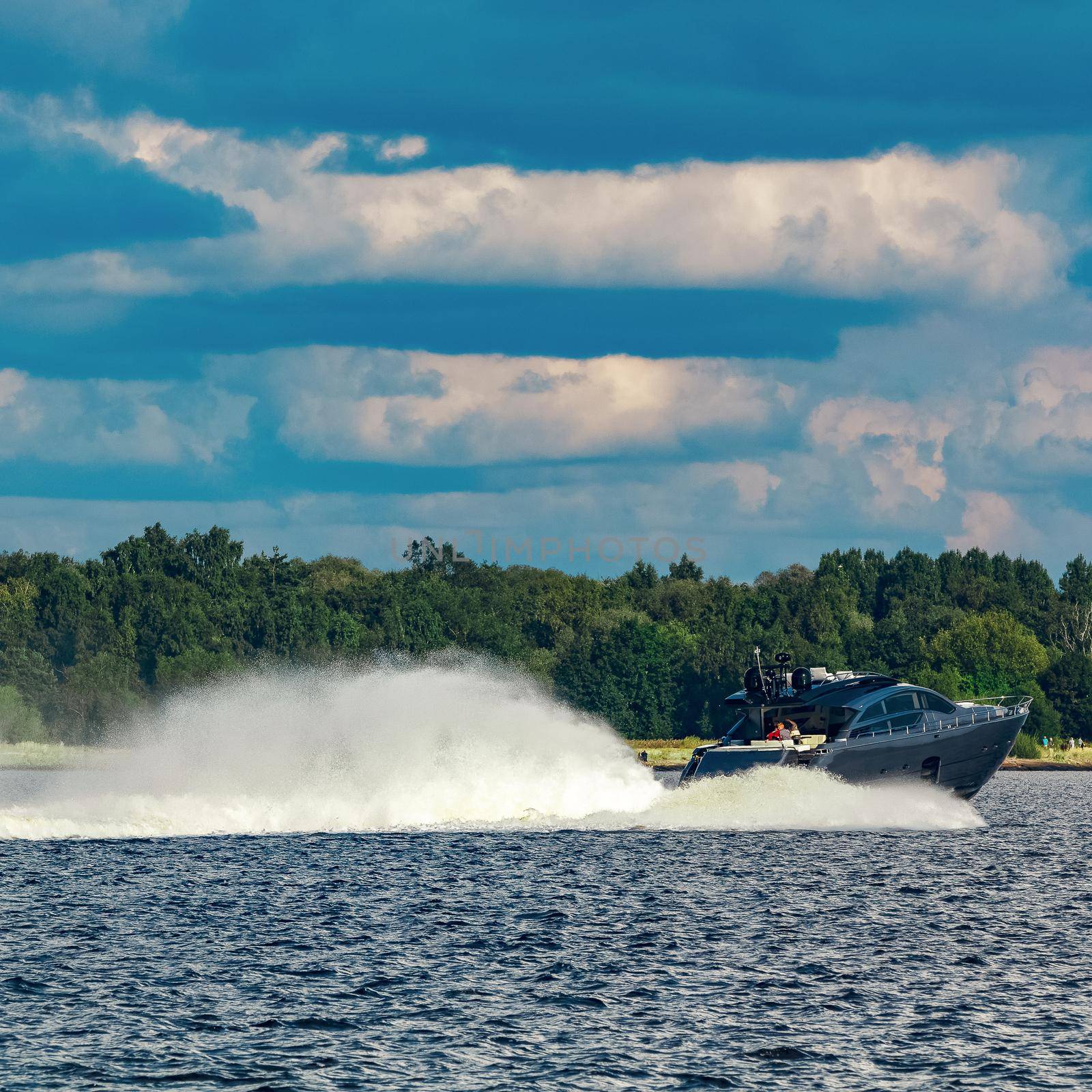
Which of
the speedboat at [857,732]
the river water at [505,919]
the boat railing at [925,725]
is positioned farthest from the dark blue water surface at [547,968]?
the boat railing at [925,725]

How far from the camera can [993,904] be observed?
5141 cm

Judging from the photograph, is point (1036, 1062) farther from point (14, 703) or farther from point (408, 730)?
point (14, 703)

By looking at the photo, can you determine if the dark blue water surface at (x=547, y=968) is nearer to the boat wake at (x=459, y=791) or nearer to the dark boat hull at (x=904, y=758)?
the boat wake at (x=459, y=791)

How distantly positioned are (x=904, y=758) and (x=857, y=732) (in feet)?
8.13

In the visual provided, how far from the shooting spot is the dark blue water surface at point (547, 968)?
30.3 m

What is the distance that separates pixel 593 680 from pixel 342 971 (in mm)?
154347

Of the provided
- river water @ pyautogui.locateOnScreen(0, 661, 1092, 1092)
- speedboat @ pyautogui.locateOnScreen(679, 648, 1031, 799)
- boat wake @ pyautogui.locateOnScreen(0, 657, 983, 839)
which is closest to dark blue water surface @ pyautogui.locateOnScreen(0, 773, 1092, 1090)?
river water @ pyautogui.locateOnScreen(0, 661, 1092, 1092)

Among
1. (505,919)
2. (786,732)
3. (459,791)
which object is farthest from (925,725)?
(505,919)

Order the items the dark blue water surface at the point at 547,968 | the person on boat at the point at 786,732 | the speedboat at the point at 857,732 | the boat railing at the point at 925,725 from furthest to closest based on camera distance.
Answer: the boat railing at the point at 925,725 < the person on boat at the point at 786,732 < the speedboat at the point at 857,732 < the dark blue water surface at the point at 547,968

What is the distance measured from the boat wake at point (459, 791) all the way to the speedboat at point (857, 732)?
772mm

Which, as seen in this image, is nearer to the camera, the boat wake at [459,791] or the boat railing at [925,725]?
the boat wake at [459,791]

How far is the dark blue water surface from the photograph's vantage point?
30.3 meters

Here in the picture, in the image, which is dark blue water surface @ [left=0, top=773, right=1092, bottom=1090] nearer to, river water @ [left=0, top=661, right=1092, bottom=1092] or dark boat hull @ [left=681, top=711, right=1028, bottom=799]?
river water @ [left=0, top=661, right=1092, bottom=1092]

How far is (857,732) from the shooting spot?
2670 inches
